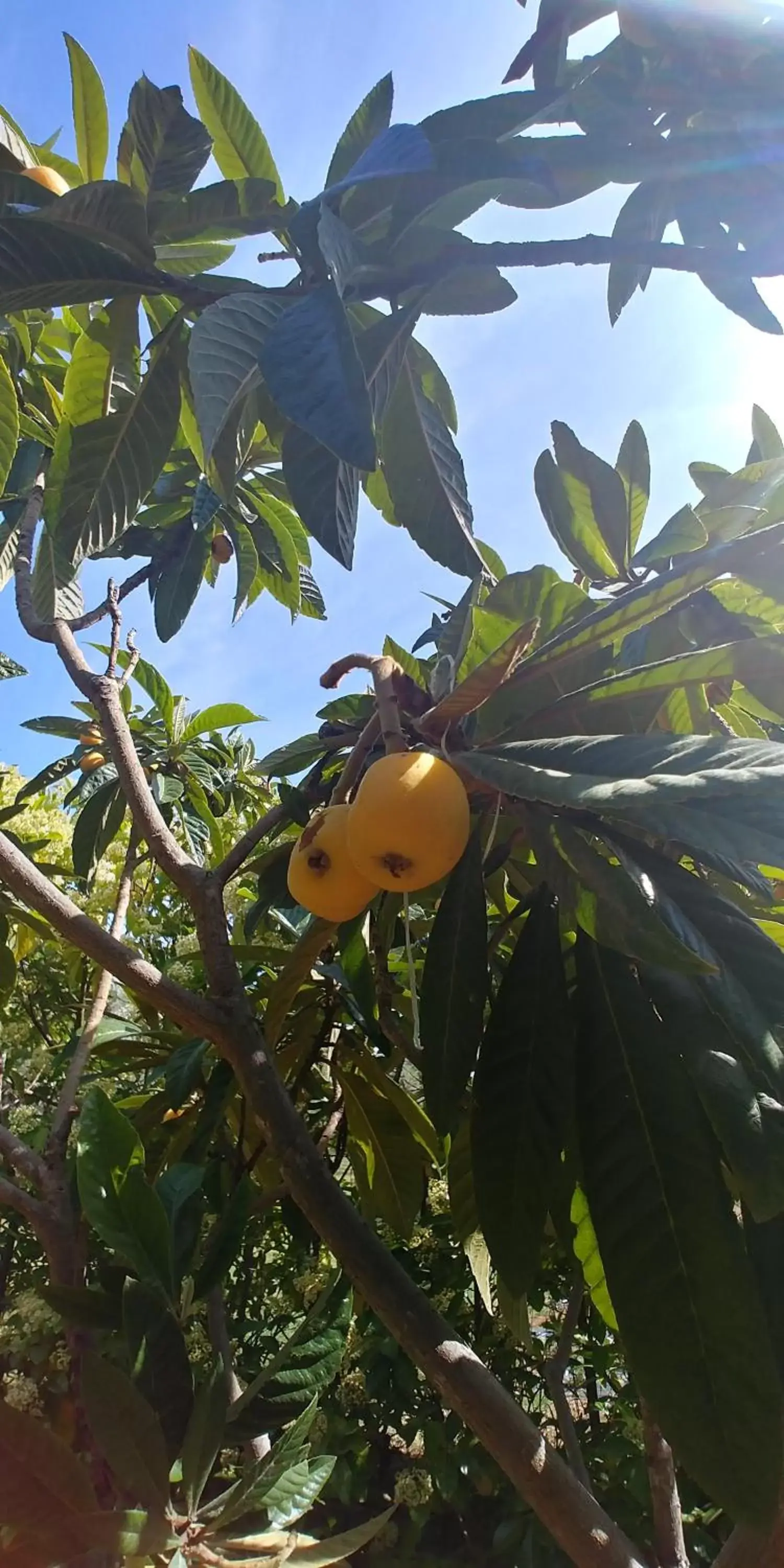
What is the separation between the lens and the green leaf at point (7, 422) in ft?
3.92

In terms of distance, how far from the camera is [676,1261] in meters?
0.76

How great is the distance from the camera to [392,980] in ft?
4.50

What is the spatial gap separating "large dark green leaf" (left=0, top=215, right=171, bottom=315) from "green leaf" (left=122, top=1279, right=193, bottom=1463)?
1.06 metres

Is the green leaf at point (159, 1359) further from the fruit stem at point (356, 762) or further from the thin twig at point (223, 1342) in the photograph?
the fruit stem at point (356, 762)

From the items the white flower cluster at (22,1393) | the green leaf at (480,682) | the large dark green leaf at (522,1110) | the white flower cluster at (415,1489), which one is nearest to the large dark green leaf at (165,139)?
the green leaf at (480,682)

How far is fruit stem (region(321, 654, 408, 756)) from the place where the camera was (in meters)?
0.87

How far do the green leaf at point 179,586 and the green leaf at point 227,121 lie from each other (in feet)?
2.40

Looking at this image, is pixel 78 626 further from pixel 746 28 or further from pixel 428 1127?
pixel 746 28

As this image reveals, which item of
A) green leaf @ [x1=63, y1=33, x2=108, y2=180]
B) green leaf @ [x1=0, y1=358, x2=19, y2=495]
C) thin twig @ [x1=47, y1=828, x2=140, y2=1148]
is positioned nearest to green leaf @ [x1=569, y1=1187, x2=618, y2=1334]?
thin twig @ [x1=47, y1=828, x2=140, y2=1148]

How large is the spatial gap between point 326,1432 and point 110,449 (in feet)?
7.28

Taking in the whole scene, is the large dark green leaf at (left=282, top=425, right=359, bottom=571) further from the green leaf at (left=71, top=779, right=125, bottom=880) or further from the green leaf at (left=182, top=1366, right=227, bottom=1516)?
the green leaf at (left=71, top=779, right=125, bottom=880)

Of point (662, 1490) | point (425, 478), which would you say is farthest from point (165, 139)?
point (662, 1490)

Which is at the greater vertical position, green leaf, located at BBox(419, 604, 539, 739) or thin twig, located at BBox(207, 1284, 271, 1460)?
green leaf, located at BBox(419, 604, 539, 739)

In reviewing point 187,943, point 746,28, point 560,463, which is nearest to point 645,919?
point 560,463
